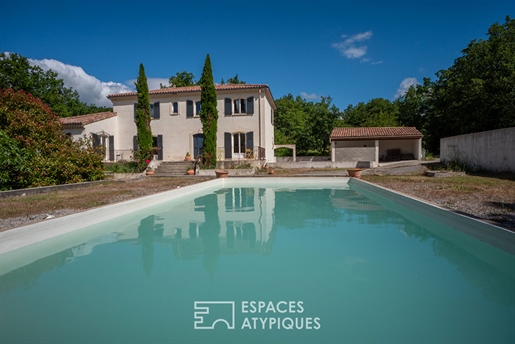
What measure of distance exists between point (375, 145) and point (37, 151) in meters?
23.2

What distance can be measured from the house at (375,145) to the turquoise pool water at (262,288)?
1931 centimetres

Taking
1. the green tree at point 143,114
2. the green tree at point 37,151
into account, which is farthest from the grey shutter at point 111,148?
the green tree at point 37,151

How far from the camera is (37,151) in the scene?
459 inches

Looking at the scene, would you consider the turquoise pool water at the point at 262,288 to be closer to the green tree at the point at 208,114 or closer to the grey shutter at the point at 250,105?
the green tree at the point at 208,114

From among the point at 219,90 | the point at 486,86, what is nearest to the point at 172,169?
the point at 219,90

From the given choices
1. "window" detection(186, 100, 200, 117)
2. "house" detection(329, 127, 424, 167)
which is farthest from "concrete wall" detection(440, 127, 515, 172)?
"window" detection(186, 100, 200, 117)

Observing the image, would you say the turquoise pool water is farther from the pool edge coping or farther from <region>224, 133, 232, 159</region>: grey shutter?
<region>224, 133, 232, 159</region>: grey shutter

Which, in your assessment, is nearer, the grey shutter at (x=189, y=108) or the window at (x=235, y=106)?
the window at (x=235, y=106)

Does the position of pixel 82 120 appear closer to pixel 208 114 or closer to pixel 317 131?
pixel 208 114

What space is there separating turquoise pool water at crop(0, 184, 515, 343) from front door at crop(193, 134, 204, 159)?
16889 millimetres

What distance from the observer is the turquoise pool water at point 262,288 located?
92.6 inches

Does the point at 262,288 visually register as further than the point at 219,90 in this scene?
No

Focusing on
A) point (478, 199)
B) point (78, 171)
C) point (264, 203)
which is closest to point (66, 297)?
point (264, 203)

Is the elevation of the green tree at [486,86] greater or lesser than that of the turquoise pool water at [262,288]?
greater
